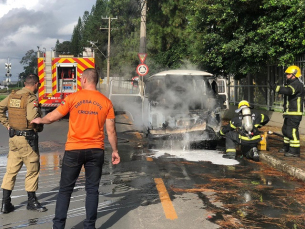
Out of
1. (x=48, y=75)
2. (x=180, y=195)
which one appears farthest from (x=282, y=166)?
(x=48, y=75)

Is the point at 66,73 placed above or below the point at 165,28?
below

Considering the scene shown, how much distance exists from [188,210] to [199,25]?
9862mm

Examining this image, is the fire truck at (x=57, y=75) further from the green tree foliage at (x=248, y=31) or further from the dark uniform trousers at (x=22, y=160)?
the dark uniform trousers at (x=22, y=160)

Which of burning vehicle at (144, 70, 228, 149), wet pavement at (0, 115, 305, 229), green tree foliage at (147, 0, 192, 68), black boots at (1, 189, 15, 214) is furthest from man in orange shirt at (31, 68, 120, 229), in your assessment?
green tree foliage at (147, 0, 192, 68)

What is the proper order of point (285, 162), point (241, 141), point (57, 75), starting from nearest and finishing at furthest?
1. point (285, 162)
2. point (241, 141)
3. point (57, 75)

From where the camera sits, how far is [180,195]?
5918mm

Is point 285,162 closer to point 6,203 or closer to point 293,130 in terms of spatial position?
point 293,130

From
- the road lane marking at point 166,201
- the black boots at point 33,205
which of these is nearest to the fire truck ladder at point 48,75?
the road lane marking at point 166,201

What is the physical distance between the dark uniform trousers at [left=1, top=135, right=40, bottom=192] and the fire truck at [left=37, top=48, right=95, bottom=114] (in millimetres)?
13371

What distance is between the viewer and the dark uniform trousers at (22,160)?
519 cm

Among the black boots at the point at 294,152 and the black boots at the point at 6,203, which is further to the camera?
the black boots at the point at 294,152

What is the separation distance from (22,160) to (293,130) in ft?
18.7

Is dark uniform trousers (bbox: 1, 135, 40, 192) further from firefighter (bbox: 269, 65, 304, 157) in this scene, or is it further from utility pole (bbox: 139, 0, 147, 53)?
utility pole (bbox: 139, 0, 147, 53)

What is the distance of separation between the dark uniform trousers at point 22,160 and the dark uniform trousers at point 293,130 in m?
5.53
